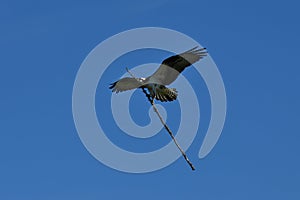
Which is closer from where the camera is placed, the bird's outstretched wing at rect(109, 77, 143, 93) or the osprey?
the osprey

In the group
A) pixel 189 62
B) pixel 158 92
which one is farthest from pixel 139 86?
pixel 189 62

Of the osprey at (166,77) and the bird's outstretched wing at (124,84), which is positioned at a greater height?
the bird's outstretched wing at (124,84)

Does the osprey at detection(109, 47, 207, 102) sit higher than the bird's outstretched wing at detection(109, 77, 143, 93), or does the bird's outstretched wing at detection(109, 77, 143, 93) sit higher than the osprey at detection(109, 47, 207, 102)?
the bird's outstretched wing at detection(109, 77, 143, 93)

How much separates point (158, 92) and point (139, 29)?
2109 millimetres

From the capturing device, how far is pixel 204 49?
16.8m

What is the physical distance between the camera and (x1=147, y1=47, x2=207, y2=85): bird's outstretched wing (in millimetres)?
16234

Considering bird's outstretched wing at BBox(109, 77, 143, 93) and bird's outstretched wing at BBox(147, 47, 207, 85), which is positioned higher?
bird's outstretched wing at BBox(109, 77, 143, 93)

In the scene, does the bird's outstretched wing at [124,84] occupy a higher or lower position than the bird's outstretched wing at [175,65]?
higher

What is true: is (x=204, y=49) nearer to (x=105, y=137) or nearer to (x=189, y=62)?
(x=189, y=62)

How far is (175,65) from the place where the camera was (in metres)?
16.5

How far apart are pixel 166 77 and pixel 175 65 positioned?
436 millimetres

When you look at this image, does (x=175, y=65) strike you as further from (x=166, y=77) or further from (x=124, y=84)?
(x=124, y=84)

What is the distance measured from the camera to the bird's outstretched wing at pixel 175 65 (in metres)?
16.2

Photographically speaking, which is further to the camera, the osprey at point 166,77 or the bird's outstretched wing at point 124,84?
the bird's outstretched wing at point 124,84
